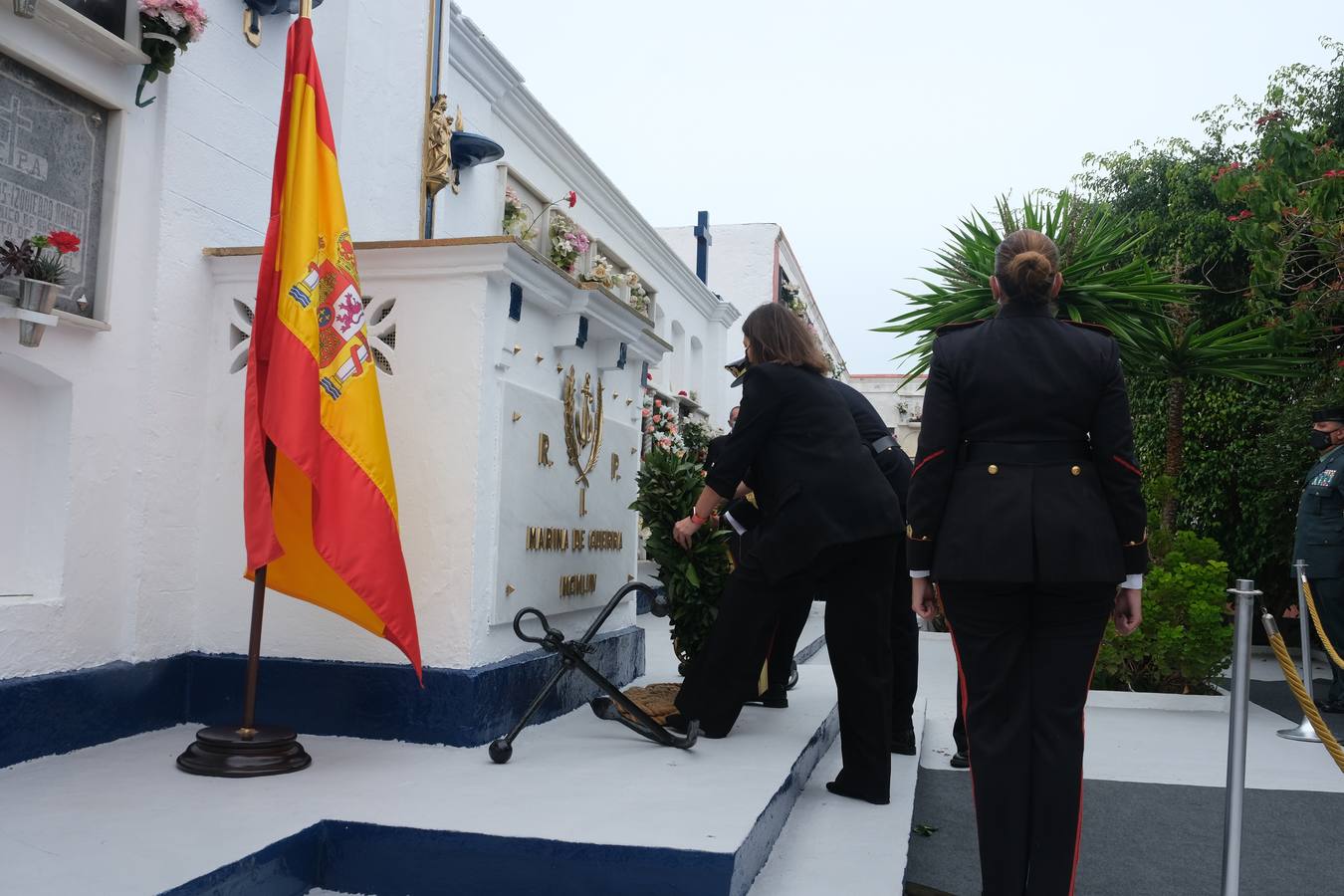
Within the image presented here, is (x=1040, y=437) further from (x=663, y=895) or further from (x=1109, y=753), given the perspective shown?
(x=1109, y=753)

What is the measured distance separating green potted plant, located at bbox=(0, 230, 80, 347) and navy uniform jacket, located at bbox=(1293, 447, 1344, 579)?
23.5ft

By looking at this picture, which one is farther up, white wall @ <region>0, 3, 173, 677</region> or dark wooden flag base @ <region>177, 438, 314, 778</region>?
white wall @ <region>0, 3, 173, 677</region>

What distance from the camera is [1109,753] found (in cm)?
561

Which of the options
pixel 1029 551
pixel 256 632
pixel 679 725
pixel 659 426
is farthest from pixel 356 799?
pixel 659 426

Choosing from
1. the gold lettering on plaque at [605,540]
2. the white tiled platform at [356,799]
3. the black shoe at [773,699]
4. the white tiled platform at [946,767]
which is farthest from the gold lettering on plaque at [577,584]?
the white tiled platform at [946,767]

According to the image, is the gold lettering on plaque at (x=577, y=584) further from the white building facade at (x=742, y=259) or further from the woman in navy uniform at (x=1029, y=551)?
the white building facade at (x=742, y=259)

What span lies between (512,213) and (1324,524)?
22.0 feet

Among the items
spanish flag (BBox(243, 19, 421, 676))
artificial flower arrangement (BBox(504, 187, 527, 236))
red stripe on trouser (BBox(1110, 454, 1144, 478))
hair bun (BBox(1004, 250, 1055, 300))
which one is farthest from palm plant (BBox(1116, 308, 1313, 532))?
spanish flag (BBox(243, 19, 421, 676))

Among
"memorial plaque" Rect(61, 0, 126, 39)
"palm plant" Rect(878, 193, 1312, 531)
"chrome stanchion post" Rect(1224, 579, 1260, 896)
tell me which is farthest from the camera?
"palm plant" Rect(878, 193, 1312, 531)

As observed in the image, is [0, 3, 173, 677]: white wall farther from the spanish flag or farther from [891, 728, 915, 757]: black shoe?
[891, 728, 915, 757]: black shoe

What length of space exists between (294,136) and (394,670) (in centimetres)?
190

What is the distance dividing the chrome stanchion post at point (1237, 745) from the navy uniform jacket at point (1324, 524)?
4.93 metres

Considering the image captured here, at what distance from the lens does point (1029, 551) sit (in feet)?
9.04

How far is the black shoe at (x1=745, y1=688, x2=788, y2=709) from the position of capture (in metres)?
5.10
